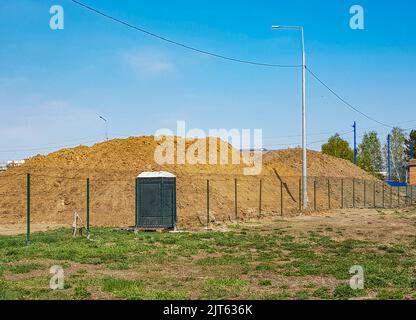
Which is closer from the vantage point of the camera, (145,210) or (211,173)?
(145,210)

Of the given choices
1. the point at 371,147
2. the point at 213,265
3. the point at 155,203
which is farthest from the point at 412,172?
the point at 213,265

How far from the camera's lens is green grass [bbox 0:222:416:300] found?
9.74 metres

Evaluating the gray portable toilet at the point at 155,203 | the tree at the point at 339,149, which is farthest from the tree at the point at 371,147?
the gray portable toilet at the point at 155,203

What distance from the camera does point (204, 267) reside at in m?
13.2

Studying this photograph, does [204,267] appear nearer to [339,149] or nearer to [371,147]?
[339,149]

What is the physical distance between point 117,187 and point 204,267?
21.3m

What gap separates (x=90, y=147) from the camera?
42.4m

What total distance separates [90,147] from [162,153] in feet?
24.0

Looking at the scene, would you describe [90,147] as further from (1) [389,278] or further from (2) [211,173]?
(1) [389,278]

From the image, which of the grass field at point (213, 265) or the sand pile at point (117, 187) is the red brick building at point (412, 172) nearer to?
the sand pile at point (117, 187)

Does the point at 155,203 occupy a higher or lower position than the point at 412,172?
lower

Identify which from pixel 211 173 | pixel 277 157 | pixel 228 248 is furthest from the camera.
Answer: pixel 277 157
